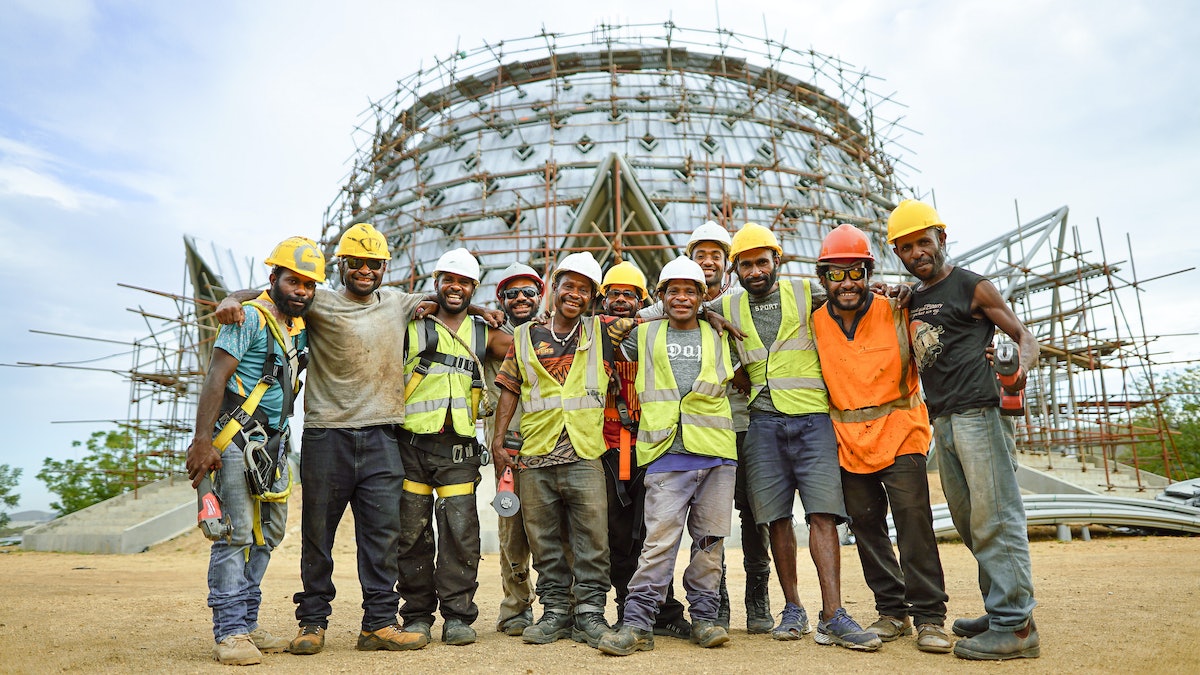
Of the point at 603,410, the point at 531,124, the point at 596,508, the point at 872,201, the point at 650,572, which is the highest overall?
the point at 531,124

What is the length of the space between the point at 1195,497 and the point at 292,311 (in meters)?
17.6

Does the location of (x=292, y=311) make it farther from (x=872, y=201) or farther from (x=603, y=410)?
(x=872, y=201)

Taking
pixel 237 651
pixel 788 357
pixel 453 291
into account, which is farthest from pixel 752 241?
pixel 237 651

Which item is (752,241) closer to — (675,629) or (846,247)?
(846,247)

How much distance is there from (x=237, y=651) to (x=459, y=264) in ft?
8.40

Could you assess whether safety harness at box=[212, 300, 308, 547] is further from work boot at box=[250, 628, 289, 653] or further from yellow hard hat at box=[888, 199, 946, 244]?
yellow hard hat at box=[888, 199, 946, 244]

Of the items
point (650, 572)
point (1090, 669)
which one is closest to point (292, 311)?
point (650, 572)

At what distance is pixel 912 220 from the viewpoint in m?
4.68

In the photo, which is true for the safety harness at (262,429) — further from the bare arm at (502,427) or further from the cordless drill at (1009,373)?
the cordless drill at (1009,373)

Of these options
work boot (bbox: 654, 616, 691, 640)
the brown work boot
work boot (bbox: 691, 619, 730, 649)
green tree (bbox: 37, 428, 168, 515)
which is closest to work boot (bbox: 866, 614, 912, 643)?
work boot (bbox: 691, 619, 730, 649)

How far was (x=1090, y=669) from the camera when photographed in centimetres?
383

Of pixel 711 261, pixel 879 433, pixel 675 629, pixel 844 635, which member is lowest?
pixel 675 629

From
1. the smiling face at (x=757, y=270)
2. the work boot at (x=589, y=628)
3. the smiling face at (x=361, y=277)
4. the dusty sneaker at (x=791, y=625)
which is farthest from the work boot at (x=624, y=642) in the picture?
the smiling face at (x=361, y=277)

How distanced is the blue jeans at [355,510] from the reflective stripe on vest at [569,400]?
861 millimetres
